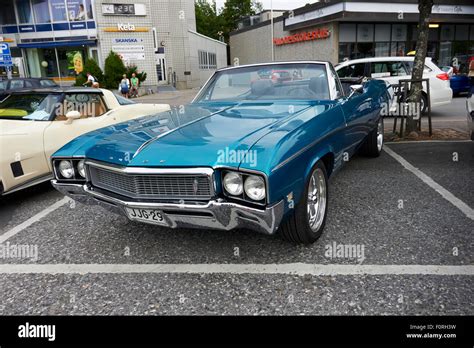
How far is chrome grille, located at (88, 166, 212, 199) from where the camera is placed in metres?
2.73

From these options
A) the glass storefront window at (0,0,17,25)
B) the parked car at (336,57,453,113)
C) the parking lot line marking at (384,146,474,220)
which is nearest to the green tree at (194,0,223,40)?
the glass storefront window at (0,0,17,25)

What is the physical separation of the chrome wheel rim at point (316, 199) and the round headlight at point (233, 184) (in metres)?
0.87

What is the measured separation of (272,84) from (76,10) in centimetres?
2604

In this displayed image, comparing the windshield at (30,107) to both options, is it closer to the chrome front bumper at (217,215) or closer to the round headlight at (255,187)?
the chrome front bumper at (217,215)

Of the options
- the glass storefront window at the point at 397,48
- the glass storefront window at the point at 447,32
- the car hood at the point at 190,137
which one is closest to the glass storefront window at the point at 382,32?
the glass storefront window at the point at 397,48

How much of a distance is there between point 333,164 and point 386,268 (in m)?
1.14

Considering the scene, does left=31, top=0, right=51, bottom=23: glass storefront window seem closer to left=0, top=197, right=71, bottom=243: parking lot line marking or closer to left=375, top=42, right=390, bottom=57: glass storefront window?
left=375, top=42, right=390, bottom=57: glass storefront window

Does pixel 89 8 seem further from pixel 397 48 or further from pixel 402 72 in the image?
pixel 402 72

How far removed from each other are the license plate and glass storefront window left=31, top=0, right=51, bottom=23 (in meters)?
29.0

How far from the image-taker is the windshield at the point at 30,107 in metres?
5.28

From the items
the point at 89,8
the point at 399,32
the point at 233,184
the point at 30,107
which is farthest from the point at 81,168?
the point at 399,32

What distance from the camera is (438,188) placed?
4832 millimetres

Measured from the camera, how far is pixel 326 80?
14.1ft
